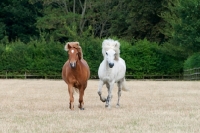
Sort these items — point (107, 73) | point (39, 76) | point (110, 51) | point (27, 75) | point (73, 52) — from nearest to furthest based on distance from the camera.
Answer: point (73, 52)
point (110, 51)
point (107, 73)
point (27, 75)
point (39, 76)

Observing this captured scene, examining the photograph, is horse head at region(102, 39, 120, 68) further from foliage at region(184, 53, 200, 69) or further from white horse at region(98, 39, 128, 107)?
foliage at region(184, 53, 200, 69)

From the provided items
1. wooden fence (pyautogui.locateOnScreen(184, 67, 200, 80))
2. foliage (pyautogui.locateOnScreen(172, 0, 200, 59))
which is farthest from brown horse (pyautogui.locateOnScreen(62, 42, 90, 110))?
wooden fence (pyautogui.locateOnScreen(184, 67, 200, 80))

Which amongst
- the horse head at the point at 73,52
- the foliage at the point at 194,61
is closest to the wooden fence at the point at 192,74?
the foliage at the point at 194,61

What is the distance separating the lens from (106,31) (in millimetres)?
63250

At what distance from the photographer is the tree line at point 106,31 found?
43503 millimetres

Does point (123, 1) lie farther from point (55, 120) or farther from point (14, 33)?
point (55, 120)

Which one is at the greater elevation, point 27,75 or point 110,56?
point 110,56

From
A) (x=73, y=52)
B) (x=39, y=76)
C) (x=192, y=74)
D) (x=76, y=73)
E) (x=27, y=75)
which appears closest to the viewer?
(x=73, y=52)

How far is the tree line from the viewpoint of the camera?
4350 centimetres

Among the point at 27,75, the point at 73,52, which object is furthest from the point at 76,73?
the point at 27,75

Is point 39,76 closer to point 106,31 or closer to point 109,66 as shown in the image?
point 106,31

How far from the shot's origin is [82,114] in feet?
39.8

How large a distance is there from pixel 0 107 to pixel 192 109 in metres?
4.97

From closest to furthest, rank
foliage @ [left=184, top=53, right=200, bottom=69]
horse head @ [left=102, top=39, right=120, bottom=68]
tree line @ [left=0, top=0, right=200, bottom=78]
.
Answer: horse head @ [left=102, top=39, right=120, bottom=68], foliage @ [left=184, top=53, right=200, bottom=69], tree line @ [left=0, top=0, right=200, bottom=78]
